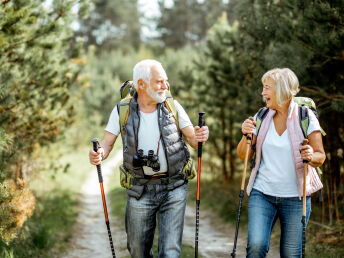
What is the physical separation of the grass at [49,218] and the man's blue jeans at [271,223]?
2.80 meters

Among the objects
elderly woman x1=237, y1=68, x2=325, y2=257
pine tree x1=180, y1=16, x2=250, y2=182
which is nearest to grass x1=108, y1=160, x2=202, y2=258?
elderly woman x1=237, y1=68, x2=325, y2=257

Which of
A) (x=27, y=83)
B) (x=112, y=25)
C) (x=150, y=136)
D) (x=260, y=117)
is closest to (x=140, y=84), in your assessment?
(x=150, y=136)

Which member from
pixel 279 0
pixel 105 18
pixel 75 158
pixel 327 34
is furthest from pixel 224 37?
pixel 105 18

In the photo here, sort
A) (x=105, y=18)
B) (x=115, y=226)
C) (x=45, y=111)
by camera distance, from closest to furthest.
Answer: (x=45, y=111) < (x=115, y=226) < (x=105, y=18)

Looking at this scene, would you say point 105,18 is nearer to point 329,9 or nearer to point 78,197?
point 78,197

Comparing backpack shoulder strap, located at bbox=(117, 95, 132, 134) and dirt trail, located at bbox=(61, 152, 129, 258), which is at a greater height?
backpack shoulder strap, located at bbox=(117, 95, 132, 134)

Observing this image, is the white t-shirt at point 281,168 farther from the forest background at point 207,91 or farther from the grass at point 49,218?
the grass at point 49,218

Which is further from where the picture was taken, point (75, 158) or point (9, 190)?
point (75, 158)

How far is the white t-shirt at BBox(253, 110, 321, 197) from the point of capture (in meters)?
3.36

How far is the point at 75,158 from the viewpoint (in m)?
18.1

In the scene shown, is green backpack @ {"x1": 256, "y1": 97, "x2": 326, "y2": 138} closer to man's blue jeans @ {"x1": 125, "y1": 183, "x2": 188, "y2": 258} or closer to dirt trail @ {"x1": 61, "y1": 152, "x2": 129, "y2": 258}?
man's blue jeans @ {"x1": 125, "y1": 183, "x2": 188, "y2": 258}

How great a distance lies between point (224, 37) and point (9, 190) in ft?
20.4

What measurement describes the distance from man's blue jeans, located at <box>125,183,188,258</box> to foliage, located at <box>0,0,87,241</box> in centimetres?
133

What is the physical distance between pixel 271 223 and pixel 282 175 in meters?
0.42
